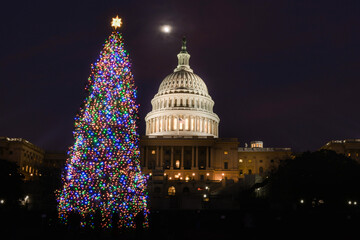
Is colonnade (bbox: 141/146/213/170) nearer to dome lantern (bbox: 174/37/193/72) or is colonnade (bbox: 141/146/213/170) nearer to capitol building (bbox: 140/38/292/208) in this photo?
capitol building (bbox: 140/38/292/208)

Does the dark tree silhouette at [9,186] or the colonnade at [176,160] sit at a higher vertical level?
the colonnade at [176,160]

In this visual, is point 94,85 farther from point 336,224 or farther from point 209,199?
point 209,199

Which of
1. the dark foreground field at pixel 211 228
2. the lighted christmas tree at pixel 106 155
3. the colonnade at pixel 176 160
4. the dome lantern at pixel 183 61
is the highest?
the dome lantern at pixel 183 61

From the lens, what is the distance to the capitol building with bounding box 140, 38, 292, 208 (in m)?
90.4

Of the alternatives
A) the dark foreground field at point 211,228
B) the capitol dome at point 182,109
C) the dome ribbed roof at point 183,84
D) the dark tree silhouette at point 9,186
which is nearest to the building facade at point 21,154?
the capitol dome at point 182,109

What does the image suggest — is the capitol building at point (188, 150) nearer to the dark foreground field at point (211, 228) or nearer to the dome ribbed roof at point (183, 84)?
the dome ribbed roof at point (183, 84)

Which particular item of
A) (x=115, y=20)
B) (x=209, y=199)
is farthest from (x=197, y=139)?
(x=115, y=20)

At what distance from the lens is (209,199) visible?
75.6m

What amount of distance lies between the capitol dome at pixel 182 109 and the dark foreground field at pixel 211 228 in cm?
9686

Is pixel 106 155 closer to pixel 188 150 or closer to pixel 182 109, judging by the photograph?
pixel 188 150

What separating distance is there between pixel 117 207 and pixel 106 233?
195 cm

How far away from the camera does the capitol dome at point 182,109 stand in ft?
454

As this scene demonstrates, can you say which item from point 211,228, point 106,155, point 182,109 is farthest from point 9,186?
point 182,109

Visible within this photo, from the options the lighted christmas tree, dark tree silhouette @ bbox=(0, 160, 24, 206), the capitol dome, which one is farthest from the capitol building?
the lighted christmas tree
